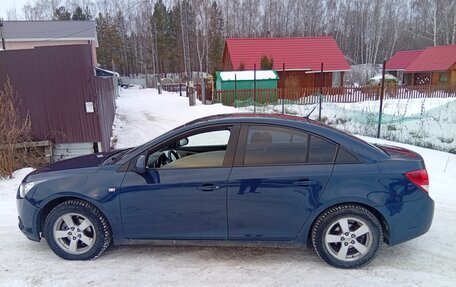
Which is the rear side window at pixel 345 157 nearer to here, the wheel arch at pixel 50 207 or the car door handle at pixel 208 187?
the car door handle at pixel 208 187

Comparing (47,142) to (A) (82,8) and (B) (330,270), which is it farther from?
(A) (82,8)

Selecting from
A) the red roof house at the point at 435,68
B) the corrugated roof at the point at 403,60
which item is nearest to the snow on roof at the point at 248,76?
the red roof house at the point at 435,68

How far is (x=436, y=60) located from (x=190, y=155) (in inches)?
1638

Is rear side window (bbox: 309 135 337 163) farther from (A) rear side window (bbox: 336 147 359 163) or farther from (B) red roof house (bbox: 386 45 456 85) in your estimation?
(B) red roof house (bbox: 386 45 456 85)

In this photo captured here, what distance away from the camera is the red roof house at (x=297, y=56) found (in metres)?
29.8

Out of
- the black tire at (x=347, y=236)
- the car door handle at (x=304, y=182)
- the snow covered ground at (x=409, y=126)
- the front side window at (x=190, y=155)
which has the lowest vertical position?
the snow covered ground at (x=409, y=126)

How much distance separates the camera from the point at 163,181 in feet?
11.4

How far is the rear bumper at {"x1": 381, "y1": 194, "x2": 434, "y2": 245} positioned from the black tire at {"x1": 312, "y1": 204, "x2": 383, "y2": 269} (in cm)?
12

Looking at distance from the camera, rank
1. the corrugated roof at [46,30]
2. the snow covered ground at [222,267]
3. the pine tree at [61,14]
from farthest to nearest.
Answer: the pine tree at [61,14]
the corrugated roof at [46,30]
the snow covered ground at [222,267]

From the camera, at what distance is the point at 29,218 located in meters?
3.67

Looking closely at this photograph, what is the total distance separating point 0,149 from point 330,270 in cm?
612

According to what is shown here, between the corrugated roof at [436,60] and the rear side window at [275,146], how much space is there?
127 feet

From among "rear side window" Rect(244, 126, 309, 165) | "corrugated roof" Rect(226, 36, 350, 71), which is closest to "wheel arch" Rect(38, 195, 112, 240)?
"rear side window" Rect(244, 126, 309, 165)

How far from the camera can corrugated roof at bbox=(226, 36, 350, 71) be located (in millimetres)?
30453
